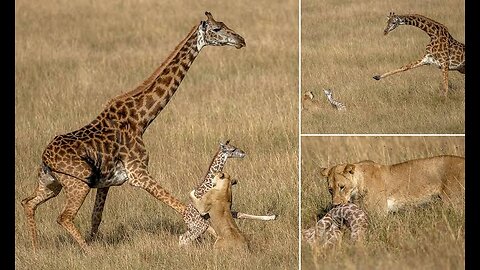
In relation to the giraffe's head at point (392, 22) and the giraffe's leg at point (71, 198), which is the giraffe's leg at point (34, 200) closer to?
the giraffe's leg at point (71, 198)

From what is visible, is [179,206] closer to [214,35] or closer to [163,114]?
[214,35]

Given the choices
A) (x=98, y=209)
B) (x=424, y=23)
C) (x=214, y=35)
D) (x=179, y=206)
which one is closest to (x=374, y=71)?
(x=424, y=23)

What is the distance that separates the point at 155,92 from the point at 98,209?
1218mm

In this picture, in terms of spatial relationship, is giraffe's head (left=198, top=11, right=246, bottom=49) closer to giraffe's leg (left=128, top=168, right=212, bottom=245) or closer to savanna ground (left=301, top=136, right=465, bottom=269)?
savanna ground (left=301, top=136, right=465, bottom=269)

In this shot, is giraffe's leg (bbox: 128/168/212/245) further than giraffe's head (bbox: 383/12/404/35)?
No

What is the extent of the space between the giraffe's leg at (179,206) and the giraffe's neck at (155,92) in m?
0.47

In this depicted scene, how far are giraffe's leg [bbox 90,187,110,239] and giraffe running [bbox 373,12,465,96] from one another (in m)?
2.81

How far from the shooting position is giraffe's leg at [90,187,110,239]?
10594mm

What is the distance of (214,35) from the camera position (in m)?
10.7

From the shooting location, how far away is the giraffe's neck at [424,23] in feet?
36.7

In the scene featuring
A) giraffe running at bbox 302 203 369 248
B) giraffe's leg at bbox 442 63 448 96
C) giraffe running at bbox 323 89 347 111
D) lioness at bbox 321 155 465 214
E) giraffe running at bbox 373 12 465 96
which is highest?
giraffe running at bbox 373 12 465 96

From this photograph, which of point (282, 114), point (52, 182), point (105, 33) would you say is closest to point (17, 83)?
point (105, 33)

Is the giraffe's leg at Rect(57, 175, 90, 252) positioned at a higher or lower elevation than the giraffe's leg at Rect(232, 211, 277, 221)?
higher

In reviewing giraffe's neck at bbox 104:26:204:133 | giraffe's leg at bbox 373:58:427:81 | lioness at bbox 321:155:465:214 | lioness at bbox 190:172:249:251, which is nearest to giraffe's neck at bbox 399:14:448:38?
giraffe's leg at bbox 373:58:427:81
